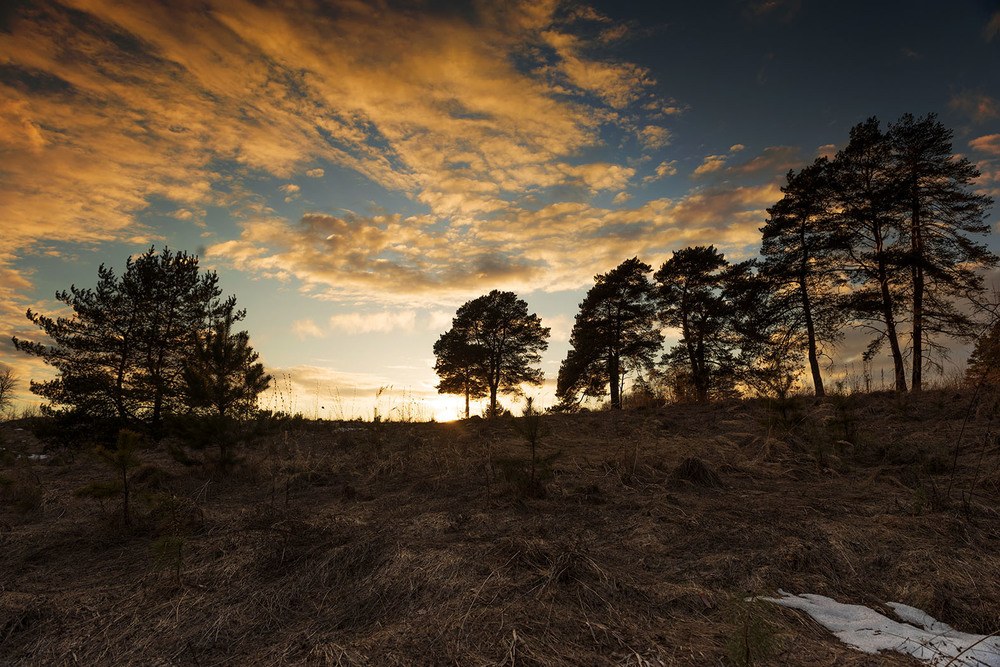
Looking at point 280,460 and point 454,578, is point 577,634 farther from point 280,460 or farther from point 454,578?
point 280,460

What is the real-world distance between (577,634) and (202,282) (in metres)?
17.4

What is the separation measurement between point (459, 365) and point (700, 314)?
16564 mm

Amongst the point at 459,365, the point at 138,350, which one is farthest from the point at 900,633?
the point at 459,365

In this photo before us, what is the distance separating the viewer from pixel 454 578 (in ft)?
10.3

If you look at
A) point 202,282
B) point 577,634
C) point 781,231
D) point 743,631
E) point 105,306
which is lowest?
point 577,634

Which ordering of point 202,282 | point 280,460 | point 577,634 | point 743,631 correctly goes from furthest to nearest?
point 202,282 → point 280,460 → point 577,634 → point 743,631

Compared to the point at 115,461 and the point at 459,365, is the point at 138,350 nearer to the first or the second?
the point at 115,461

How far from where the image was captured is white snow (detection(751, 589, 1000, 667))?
217 centimetres

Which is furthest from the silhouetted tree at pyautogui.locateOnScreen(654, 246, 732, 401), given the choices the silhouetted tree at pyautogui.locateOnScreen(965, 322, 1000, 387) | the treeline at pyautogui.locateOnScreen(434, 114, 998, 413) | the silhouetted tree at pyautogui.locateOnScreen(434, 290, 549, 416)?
the silhouetted tree at pyautogui.locateOnScreen(965, 322, 1000, 387)

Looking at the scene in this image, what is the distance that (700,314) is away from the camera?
893 inches

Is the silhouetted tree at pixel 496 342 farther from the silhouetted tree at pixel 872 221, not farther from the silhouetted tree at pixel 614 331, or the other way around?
the silhouetted tree at pixel 872 221

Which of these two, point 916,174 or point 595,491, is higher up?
point 916,174

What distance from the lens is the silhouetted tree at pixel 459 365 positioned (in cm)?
3184

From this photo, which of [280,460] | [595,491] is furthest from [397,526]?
[280,460]
